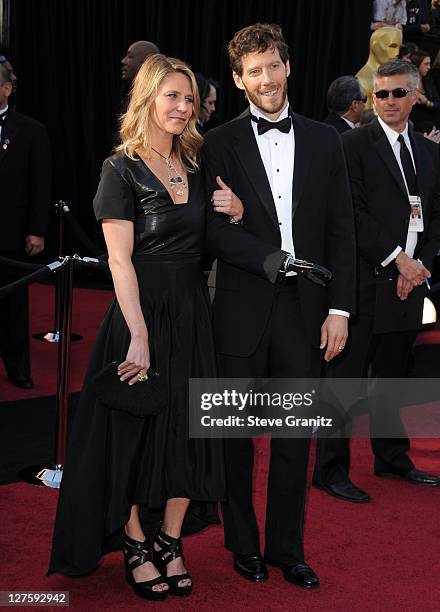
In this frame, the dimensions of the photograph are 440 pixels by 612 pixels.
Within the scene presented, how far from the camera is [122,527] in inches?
117

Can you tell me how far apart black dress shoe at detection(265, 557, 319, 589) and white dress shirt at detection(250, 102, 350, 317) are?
100cm

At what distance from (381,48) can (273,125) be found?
6.31 meters

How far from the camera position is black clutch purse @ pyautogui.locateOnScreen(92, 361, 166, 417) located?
2768mm

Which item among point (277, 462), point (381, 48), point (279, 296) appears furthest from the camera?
point (381, 48)

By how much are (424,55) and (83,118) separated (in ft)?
11.4

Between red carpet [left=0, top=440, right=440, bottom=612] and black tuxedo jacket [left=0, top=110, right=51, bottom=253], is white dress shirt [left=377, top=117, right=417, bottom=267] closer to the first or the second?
red carpet [left=0, top=440, right=440, bottom=612]

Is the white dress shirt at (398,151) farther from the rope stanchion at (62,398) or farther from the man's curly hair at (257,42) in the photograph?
the rope stanchion at (62,398)

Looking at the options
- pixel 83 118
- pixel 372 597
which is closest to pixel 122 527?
pixel 372 597

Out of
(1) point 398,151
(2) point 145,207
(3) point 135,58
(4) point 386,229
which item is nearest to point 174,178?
(2) point 145,207

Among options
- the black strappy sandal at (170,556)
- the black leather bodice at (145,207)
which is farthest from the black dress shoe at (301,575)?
the black leather bodice at (145,207)

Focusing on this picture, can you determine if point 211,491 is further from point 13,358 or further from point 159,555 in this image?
point 13,358

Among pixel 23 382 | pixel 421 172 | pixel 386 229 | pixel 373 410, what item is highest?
pixel 421 172

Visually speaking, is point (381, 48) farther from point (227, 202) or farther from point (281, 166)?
point (227, 202)

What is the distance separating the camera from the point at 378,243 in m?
3.94
